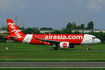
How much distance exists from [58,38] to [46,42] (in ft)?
9.39

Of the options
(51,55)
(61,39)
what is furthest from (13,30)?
(51,55)

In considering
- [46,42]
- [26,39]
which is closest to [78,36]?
[46,42]

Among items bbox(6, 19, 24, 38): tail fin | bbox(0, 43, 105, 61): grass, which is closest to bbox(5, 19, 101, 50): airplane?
bbox(6, 19, 24, 38): tail fin

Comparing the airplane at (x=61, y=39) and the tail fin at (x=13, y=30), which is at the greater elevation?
the tail fin at (x=13, y=30)

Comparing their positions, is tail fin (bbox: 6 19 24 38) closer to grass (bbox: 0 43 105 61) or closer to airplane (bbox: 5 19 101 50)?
airplane (bbox: 5 19 101 50)

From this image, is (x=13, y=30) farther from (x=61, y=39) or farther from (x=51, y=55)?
(x=51, y=55)

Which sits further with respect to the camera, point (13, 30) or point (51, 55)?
point (13, 30)

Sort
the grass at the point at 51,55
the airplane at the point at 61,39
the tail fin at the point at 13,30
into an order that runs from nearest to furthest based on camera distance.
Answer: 1. the grass at the point at 51,55
2. the airplane at the point at 61,39
3. the tail fin at the point at 13,30

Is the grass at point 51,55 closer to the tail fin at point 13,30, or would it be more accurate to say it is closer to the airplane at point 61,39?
the airplane at point 61,39

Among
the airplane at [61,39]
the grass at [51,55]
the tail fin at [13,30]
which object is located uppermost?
the tail fin at [13,30]

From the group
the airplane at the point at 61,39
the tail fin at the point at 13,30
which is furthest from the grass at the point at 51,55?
the tail fin at the point at 13,30

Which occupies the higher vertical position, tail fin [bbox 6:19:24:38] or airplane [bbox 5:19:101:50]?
tail fin [bbox 6:19:24:38]

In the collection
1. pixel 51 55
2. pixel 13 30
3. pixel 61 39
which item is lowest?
pixel 51 55

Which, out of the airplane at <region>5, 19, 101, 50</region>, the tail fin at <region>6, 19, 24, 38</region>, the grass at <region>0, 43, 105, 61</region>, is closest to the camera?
the grass at <region>0, 43, 105, 61</region>
